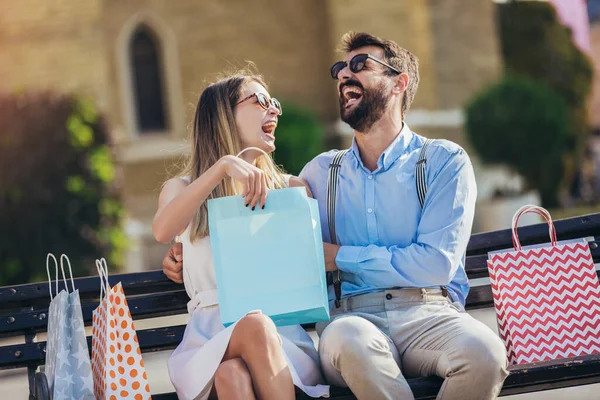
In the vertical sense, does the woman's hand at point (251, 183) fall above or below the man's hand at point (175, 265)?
above

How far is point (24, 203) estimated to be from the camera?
1408cm

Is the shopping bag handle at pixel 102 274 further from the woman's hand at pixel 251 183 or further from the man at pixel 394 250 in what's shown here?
the woman's hand at pixel 251 183

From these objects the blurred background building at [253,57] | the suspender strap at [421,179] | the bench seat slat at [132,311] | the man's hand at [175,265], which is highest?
the blurred background building at [253,57]

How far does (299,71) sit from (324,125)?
1.03 m

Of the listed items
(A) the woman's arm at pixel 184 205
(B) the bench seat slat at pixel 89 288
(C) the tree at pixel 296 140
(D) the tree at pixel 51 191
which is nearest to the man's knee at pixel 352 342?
(A) the woman's arm at pixel 184 205

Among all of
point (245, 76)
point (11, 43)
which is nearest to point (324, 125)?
point (11, 43)

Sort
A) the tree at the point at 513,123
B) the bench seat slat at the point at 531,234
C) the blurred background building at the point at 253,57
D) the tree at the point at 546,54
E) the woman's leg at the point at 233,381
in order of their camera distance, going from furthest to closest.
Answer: the tree at the point at 546,54 → the blurred background building at the point at 253,57 → the tree at the point at 513,123 → the bench seat slat at the point at 531,234 → the woman's leg at the point at 233,381

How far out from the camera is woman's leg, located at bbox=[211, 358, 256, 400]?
3.91m

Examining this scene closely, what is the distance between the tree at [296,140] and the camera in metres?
16.5

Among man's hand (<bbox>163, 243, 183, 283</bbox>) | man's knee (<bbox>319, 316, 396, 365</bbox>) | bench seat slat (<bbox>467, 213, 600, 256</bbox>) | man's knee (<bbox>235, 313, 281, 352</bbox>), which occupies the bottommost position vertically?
man's knee (<bbox>319, 316, 396, 365</bbox>)

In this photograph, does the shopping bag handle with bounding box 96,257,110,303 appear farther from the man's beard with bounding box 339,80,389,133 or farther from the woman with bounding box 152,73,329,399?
the man's beard with bounding box 339,80,389,133

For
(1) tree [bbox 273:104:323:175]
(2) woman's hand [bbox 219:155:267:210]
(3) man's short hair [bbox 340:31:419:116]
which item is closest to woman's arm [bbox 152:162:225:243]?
(2) woman's hand [bbox 219:155:267:210]

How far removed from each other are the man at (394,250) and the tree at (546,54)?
21.1 m

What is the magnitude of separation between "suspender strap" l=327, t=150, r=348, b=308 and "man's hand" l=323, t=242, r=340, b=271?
0.21 ft
